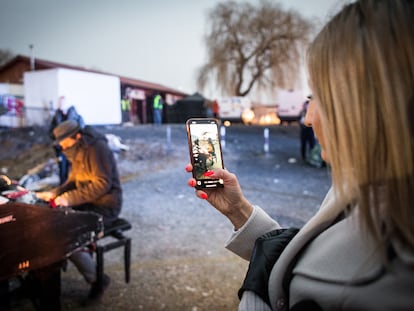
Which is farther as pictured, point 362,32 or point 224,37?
point 224,37

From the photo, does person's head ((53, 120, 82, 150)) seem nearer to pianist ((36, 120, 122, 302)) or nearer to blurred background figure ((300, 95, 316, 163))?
pianist ((36, 120, 122, 302))

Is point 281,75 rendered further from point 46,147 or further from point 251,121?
point 46,147

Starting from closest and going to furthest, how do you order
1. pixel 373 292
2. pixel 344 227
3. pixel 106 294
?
pixel 373 292 < pixel 344 227 < pixel 106 294

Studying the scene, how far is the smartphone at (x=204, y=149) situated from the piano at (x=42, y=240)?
1.26 m

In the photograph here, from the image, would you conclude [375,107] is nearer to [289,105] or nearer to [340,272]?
[340,272]

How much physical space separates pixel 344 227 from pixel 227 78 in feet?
84.1

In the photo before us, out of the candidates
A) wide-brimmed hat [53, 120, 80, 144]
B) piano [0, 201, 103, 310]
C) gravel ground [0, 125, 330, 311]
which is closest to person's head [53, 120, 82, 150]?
wide-brimmed hat [53, 120, 80, 144]

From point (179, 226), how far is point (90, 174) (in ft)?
6.91

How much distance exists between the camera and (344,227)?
819 mm

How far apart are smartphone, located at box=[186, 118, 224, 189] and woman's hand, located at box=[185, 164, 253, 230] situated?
0.02 m

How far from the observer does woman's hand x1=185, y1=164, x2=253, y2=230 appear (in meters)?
1.44

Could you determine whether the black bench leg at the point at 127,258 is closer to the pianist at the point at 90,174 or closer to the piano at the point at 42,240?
the pianist at the point at 90,174

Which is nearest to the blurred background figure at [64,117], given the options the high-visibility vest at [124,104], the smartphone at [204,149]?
the high-visibility vest at [124,104]

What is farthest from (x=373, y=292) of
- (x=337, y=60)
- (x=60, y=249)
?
(x=60, y=249)
